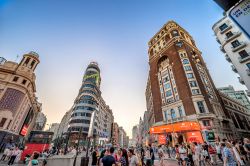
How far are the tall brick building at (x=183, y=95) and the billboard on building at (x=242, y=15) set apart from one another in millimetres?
25147

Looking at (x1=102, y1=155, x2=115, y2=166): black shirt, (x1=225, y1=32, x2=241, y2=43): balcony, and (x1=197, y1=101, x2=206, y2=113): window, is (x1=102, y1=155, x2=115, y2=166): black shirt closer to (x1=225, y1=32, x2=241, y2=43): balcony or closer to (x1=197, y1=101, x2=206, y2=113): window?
(x1=197, y1=101, x2=206, y2=113): window

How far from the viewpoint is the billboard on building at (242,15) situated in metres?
1.37

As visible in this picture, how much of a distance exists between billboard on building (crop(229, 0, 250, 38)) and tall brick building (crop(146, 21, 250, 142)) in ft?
82.5

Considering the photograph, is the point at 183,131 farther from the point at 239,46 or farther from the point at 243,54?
the point at 239,46

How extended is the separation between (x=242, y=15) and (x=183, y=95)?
109 feet

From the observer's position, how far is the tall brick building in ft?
87.5

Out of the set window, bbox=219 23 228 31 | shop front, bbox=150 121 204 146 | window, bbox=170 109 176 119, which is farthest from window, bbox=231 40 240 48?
window, bbox=170 109 176 119

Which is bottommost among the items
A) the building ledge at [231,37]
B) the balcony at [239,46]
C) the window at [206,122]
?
the window at [206,122]

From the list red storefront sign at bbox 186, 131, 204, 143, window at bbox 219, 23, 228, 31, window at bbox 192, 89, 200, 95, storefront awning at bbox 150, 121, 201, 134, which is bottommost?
red storefront sign at bbox 186, 131, 204, 143

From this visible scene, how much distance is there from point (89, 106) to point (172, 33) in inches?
1766

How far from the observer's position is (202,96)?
29.2 meters

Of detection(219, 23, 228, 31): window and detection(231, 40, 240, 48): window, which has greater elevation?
detection(219, 23, 228, 31): window

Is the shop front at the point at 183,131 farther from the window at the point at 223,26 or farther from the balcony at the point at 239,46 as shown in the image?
the window at the point at 223,26

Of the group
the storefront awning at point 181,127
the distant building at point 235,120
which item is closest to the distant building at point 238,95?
the distant building at point 235,120
